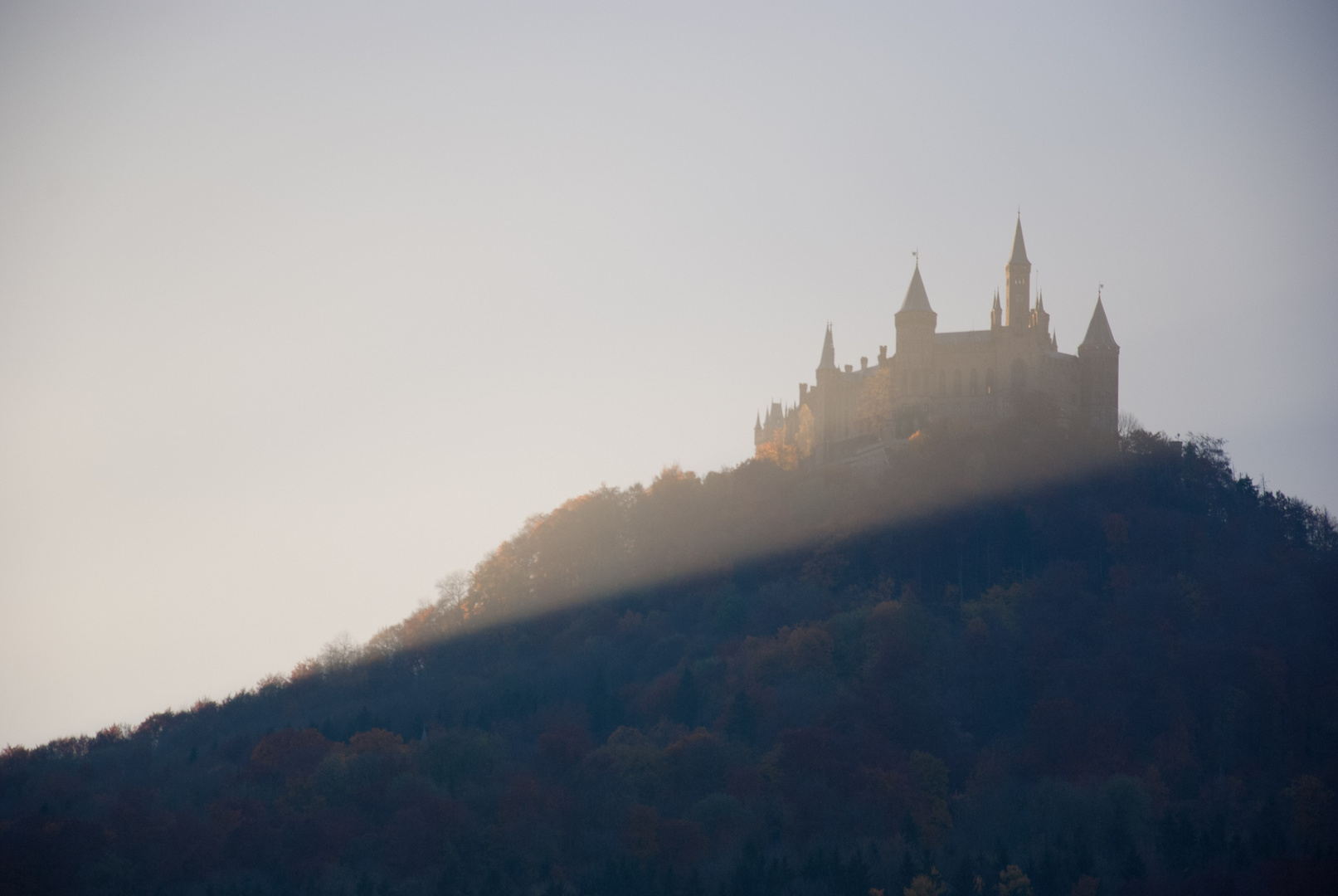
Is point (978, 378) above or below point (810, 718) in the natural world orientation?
above

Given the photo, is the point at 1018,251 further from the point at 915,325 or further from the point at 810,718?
the point at 810,718

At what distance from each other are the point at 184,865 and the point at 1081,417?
57572mm

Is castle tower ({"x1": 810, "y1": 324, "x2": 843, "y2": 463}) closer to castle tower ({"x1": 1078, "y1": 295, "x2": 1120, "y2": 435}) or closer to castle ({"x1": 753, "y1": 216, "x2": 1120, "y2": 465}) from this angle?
castle ({"x1": 753, "y1": 216, "x2": 1120, "y2": 465})

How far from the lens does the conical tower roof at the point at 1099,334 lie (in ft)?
337

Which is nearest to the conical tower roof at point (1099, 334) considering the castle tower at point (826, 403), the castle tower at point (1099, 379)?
the castle tower at point (1099, 379)

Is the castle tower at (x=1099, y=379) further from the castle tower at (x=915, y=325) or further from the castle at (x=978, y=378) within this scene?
the castle tower at (x=915, y=325)

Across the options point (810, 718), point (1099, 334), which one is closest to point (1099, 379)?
point (1099, 334)

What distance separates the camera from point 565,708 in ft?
281

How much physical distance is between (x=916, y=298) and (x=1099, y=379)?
12.4 meters

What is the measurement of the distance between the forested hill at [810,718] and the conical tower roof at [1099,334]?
7706mm

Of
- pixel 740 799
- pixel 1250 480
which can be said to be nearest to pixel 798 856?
pixel 740 799

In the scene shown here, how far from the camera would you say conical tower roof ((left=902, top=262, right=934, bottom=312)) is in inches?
4094

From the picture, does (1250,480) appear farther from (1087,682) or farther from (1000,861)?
(1000,861)

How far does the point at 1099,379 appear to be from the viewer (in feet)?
335
